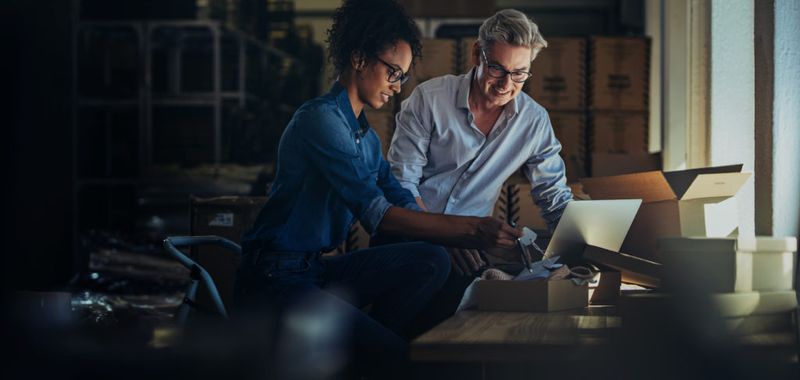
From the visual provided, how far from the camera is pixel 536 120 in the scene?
3090 mm

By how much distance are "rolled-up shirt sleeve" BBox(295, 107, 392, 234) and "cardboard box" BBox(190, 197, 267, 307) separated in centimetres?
184

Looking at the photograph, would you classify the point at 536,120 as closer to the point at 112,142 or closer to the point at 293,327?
the point at 293,327

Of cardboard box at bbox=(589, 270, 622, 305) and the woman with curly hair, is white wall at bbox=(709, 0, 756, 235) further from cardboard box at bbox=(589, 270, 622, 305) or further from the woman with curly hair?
the woman with curly hair

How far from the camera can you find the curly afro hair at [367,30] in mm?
2268

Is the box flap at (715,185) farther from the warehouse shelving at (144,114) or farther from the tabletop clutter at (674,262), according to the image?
the warehouse shelving at (144,114)

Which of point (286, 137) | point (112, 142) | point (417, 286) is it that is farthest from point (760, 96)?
point (112, 142)

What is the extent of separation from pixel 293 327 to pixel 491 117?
4.40 ft

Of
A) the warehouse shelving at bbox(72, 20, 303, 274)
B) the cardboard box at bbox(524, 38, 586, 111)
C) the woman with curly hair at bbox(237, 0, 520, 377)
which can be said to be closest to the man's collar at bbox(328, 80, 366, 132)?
the woman with curly hair at bbox(237, 0, 520, 377)

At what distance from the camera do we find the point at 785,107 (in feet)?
8.18

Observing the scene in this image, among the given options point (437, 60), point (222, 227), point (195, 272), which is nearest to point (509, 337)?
point (195, 272)

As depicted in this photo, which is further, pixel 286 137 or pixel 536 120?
pixel 536 120

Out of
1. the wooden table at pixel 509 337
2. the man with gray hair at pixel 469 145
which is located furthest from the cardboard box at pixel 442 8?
the wooden table at pixel 509 337

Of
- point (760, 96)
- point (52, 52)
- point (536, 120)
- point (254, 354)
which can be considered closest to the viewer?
point (760, 96)

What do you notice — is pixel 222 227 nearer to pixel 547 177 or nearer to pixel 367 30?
pixel 547 177
